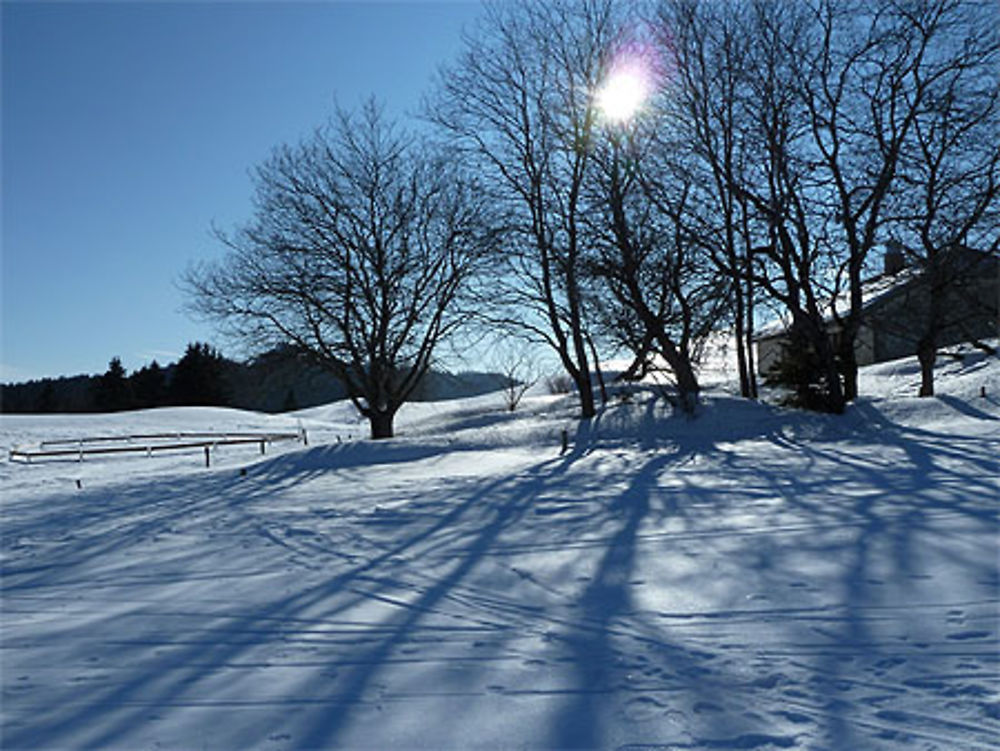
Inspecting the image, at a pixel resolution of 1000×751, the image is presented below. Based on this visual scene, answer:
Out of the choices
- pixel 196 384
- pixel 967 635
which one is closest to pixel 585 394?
pixel 967 635

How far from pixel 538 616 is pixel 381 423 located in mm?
19307

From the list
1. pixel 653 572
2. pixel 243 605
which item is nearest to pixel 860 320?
pixel 653 572

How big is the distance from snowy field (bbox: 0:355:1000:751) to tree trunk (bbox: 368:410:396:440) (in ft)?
38.5

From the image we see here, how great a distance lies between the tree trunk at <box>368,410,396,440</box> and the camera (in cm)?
2398

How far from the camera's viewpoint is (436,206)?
24.3m

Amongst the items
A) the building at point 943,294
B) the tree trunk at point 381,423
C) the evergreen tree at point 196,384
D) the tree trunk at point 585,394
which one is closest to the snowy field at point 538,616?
the building at point 943,294

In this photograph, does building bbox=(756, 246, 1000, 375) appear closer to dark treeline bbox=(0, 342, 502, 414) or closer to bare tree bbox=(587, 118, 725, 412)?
bare tree bbox=(587, 118, 725, 412)

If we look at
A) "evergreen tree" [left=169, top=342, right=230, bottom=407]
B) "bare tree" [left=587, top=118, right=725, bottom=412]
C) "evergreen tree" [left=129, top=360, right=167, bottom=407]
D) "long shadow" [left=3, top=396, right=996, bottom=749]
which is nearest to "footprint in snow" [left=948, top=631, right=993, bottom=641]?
"long shadow" [left=3, top=396, right=996, bottom=749]

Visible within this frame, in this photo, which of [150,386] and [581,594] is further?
[150,386]

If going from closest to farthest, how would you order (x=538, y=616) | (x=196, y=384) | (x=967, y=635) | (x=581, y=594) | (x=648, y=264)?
(x=967, y=635), (x=538, y=616), (x=581, y=594), (x=648, y=264), (x=196, y=384)

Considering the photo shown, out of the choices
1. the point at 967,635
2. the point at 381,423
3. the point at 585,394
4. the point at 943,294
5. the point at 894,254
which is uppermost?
the point at 894,254

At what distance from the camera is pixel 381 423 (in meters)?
24.1

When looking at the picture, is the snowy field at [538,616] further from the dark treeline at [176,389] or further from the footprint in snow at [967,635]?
the dark treeline at [176,389]

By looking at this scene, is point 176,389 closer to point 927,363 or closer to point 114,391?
point 114,391
